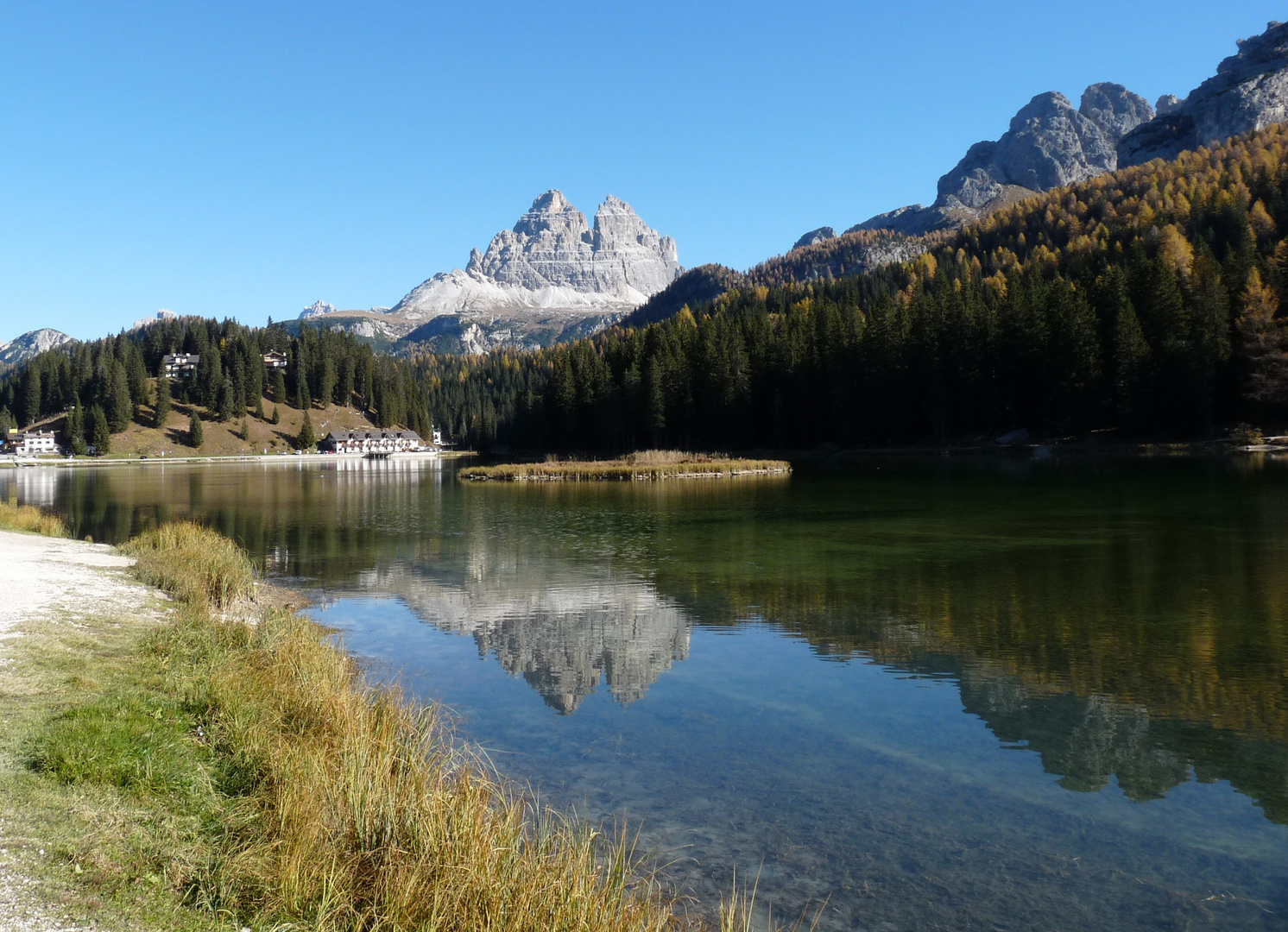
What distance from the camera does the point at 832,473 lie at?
2736 inches

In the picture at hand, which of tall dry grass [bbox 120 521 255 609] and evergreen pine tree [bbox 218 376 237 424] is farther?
evergreen pine tree [bbox 218 376 237 424]

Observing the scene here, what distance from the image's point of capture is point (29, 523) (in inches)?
1313

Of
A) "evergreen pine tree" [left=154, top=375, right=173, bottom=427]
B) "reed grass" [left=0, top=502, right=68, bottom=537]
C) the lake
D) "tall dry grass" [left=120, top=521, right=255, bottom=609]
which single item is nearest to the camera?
the lake

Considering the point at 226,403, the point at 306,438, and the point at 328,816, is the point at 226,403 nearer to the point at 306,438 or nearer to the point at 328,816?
the point at 306,438

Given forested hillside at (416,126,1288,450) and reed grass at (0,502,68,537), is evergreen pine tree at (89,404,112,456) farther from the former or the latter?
reed grass at (0,502,68,537)

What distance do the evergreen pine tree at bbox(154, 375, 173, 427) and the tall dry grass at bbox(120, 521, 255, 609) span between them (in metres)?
172

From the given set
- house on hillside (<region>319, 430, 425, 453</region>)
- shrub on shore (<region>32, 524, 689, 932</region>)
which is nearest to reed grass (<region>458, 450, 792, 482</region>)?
shrub on shore (<region>32, 524, 689, 932</region>)

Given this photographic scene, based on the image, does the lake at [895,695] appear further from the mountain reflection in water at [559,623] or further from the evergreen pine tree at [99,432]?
the evergreen pine tree at [99,432]

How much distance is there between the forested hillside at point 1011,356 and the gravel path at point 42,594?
84.6 metres

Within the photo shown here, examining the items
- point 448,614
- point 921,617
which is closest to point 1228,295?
point 921,617

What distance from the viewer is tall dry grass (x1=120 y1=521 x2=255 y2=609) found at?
1872 centimetres

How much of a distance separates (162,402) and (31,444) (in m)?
24.9

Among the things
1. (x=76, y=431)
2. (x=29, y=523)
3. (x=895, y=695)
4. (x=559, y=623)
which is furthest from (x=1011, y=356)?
(x=76, y=431)

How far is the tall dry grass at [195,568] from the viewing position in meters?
18.7
